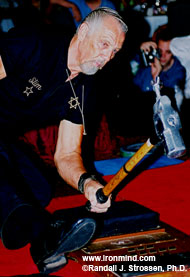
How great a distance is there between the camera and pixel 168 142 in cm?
129

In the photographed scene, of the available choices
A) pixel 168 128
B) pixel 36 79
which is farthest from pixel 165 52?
pixel 168 128

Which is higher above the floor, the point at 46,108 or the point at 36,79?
the point at 36,79

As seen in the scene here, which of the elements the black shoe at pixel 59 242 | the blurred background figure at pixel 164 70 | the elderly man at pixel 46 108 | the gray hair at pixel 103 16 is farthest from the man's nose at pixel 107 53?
the blurred background figure at pixel 164 70

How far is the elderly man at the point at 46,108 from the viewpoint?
52.7 inches

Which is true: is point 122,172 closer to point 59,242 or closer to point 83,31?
point 59,242

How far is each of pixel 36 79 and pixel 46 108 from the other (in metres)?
0.20

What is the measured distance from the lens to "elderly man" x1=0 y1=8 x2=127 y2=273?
52.7 inches

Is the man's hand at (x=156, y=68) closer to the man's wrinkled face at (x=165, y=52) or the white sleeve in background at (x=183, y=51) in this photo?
the man's wrinkled face at (x=165, y=52)

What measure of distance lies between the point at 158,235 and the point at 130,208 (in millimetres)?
181

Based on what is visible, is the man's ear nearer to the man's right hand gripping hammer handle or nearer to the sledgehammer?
the sledgehammer

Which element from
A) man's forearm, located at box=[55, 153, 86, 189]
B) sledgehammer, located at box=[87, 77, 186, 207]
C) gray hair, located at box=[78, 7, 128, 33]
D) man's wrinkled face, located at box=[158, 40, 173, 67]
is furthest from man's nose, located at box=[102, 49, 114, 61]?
man's wrinkled face, located at box=[158, 40, 173, 67]

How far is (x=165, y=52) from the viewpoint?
3.84m

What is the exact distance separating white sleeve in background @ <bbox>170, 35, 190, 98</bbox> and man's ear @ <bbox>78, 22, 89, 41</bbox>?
2289 millimetres

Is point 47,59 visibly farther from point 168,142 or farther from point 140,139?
point 140,139
